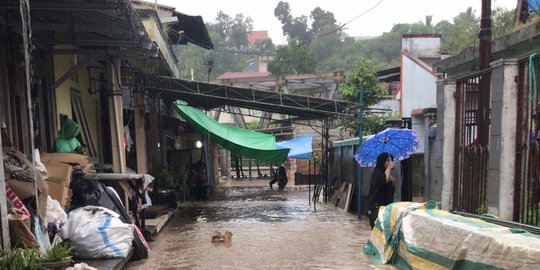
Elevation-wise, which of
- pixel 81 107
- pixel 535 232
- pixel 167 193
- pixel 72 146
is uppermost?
pixel 81 107

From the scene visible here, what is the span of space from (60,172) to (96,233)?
3.40ft

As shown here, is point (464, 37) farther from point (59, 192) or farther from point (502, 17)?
point (59, 192)

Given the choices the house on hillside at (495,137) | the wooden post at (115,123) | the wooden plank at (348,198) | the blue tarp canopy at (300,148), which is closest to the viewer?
the house on hillside at (495,137)

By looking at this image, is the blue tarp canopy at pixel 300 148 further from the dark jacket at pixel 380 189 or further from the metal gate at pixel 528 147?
the metal gate at pixel 528 147

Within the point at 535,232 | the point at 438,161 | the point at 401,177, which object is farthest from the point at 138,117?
the point at 535,232

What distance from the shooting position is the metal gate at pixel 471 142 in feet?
16.8

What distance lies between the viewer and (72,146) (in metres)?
7.51

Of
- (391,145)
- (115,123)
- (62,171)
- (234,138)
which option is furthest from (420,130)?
(62,171)

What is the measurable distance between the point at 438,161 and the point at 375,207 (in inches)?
72.7

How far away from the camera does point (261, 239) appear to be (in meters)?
8.82

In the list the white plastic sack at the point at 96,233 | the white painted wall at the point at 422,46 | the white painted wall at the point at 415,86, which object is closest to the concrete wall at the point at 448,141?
the white plastic sack at the point at 96,233

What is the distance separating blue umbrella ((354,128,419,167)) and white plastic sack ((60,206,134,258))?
211 inches

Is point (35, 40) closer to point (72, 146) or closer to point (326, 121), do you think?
point (72, 146)

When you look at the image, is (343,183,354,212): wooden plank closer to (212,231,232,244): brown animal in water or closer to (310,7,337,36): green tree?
(212,231,232,244): brown animal in water
